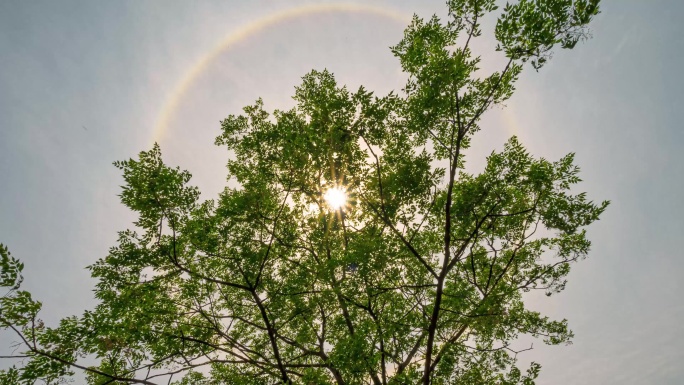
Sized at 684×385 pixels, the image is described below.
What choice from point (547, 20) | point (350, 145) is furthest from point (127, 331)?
point (547, 20)

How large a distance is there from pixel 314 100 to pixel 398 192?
14.1 feet

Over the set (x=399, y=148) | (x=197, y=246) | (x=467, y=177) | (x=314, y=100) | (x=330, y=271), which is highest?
(x=314, y=100)

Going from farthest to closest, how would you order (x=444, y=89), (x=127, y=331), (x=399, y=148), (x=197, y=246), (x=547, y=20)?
(x=399, y=148)
(x=197, y=246)
(x=127, y=331)
(x=444, y=89)
(x=547, y=20)

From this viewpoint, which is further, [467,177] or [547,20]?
[467,177]

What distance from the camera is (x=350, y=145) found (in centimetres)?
1127

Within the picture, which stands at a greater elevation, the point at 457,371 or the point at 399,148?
the point at 399,148

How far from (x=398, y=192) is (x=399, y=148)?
158 cm

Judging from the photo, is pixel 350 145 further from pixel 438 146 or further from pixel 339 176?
pixel 438 146

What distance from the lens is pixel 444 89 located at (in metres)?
8.76

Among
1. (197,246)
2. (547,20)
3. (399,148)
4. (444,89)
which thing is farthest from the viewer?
(399,148)

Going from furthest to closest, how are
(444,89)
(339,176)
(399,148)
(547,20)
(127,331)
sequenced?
(339,176) → (399,148) → (127,331) → (444,89) → (547,20)

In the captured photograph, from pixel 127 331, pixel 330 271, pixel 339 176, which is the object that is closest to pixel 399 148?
pixel 339 176

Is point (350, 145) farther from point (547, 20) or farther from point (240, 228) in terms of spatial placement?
point (547, 20)

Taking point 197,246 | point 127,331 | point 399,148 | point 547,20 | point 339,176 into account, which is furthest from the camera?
point 339,176
